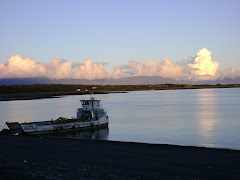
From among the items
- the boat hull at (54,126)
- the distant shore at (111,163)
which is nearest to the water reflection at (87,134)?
the boat hull at (54,126)

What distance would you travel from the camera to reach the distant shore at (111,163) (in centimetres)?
1550

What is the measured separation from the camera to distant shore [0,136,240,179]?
15.5m

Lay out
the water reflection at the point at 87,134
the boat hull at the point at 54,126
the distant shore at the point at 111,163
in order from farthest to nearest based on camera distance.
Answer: the water reflection at the point at 87,134
the boat hull at the point at 54,126
the distant shore at the point at 111,163

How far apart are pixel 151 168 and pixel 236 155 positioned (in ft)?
27.7

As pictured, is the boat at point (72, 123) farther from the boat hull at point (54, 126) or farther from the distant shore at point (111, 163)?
the distant shore at point (111, 163)

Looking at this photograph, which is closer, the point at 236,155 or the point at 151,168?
the point at 151,168

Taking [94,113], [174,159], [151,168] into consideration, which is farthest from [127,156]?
[94,113]

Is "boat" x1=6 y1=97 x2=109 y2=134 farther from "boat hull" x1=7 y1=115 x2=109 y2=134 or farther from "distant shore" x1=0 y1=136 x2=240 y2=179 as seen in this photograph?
"distant shore" x1=0 y1=136 x2=240 y2=179

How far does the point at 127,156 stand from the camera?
21.9 m

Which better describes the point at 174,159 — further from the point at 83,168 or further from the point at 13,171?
the point at 13,171

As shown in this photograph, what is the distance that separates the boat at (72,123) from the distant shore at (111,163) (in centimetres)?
1117

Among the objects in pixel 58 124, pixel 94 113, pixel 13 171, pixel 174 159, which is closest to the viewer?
pixel 13 171

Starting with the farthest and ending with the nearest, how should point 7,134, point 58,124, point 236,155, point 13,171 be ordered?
point 58,124
point 7,134
point 236,155
point 13,171

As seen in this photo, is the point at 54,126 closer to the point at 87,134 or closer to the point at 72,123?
the point at 72,123
